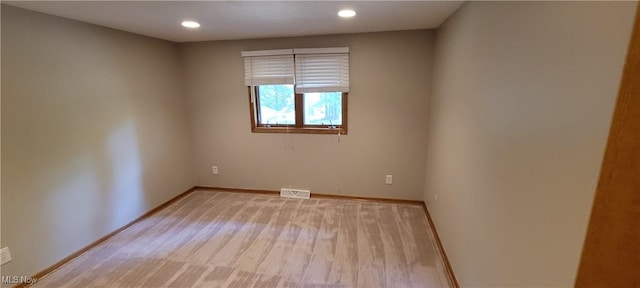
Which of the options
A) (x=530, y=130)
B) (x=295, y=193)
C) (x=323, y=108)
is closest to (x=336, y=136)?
(x=323, y=108)

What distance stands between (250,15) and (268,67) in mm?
1087

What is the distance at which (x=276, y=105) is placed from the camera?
352cm

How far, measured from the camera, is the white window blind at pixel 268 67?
327 centimetres

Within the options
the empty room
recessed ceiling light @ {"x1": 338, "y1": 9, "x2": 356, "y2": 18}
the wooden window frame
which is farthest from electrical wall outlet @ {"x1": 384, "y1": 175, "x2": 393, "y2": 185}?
recessed ceiling light @ {"x1": 338, "y1": 9, "x2": 356, "y2": 18}

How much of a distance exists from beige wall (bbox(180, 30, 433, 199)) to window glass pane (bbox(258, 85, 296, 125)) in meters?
0.20

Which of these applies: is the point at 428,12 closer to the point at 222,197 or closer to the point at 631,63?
the point at 631,63

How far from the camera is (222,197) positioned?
369 centimetres

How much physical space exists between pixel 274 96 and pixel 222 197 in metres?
1.58

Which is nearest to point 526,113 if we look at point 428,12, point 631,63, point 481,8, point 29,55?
point 631,63

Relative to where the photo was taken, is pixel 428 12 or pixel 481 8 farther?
pixel 428 12

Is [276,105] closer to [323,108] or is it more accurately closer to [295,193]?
[323,108]

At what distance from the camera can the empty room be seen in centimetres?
82

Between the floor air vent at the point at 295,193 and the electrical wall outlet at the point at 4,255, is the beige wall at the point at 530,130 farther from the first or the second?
the electrical wall outlet at the point at 4,255

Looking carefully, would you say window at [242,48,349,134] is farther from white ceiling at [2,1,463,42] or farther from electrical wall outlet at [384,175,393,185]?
electrical wall outlet at [384,175,393,185]
